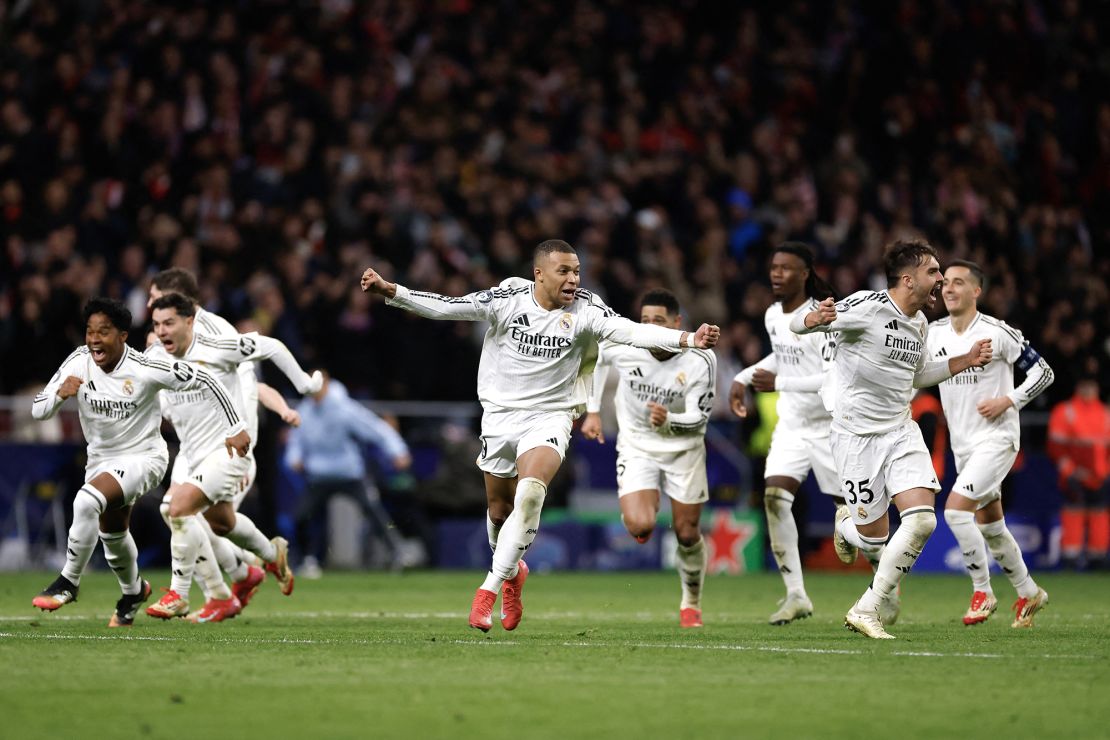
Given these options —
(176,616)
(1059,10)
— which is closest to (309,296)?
(176,616)

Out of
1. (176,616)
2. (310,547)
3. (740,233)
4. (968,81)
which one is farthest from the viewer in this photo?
(968,81)

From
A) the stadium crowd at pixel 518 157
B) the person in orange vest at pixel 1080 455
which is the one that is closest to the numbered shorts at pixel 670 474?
the stadium crowd at pixel 518 157

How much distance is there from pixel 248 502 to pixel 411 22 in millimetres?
8557

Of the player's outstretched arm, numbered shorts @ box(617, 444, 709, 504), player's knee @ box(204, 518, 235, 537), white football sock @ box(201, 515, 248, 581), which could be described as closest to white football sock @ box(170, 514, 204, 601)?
player's knee @ box(204, 518, 235, 537)

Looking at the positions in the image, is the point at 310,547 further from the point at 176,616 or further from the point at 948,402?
the point at 948,402

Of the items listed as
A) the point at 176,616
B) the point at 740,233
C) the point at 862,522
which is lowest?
the point at 176,616

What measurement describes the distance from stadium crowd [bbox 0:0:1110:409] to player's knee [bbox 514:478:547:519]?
357 inches

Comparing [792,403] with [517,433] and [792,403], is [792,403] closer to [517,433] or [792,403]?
[792,403]

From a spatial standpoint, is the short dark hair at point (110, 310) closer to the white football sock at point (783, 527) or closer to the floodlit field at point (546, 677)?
the floodlit field at point (546, 677)

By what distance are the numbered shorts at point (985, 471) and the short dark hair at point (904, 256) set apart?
2087 millimetres

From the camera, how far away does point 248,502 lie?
2028 centimetres

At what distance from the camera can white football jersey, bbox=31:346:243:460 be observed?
38.1ft

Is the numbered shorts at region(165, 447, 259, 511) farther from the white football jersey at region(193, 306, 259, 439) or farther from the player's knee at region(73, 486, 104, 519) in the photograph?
the player's knee at region(73, 486, 104, 519)

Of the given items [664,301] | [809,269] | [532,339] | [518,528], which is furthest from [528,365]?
[809,269]
